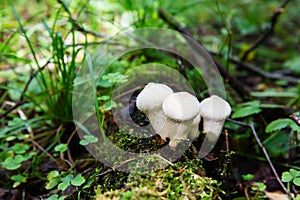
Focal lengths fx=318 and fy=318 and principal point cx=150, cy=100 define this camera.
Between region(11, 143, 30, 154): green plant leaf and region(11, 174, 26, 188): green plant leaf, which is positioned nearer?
region(11, 174, 26, 188): green plant leaf

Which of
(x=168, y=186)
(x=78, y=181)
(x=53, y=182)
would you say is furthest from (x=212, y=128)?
(x=53, y=182)

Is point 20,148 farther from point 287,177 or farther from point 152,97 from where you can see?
point 287,177

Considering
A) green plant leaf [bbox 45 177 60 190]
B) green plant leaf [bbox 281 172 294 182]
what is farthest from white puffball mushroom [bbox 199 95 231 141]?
green plant leaf [bbox 45 177 60 190]

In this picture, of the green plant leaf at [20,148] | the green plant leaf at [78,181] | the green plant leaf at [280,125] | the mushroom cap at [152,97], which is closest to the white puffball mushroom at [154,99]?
the mushroom cap at [152,97]

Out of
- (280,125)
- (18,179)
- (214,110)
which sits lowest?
(18,179)

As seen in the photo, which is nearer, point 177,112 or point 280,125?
point 177,112

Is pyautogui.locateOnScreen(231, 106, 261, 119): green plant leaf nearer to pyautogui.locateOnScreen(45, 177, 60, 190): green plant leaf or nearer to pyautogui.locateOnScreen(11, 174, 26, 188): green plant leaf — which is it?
pyautogui.locateOnScreen(45, 177, 60, 190): green plant leaf

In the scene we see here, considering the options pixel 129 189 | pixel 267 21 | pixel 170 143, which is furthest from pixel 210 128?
pixel 267 21
